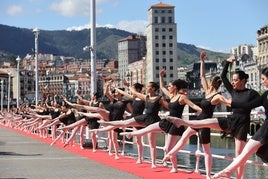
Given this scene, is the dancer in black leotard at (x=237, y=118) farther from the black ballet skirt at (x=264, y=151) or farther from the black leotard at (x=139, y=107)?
the black leotard at (x=139, y=107)

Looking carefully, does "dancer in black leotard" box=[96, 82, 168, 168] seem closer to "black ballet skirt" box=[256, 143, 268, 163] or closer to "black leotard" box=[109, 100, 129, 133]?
"black leotard" box=[109, 100, 129, 133]

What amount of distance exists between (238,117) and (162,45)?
15205 cm

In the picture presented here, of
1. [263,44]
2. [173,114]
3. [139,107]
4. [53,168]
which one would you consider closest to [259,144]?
[173,114]

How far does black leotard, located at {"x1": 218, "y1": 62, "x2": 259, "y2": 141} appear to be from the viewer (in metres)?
8.14

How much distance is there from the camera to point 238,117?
8398 millimetres

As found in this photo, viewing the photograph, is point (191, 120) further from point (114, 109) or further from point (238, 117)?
point (114, 109)

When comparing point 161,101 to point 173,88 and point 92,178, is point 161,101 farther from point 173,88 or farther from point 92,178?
point 92,178

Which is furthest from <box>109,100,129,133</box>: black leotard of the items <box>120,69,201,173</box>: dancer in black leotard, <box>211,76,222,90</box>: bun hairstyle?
<box>211,76,222,90</box>: bun hairstyle

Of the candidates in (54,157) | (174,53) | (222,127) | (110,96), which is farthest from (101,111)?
(174,53)

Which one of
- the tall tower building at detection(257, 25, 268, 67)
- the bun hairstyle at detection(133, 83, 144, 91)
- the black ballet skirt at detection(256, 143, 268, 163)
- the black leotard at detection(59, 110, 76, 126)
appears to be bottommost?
the black leotard at detection(59, 110, 76, 126)

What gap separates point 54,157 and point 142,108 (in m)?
3.97

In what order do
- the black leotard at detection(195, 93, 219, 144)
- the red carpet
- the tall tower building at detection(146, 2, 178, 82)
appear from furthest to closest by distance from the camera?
1. the tall tower building at detection(146, 2, 178, 82)
2. the red carpet
3. the black leotard at detection(195, 93, 219, 144)

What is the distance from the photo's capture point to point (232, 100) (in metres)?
8.37

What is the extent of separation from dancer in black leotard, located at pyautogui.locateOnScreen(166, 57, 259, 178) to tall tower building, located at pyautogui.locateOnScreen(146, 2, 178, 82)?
147m
